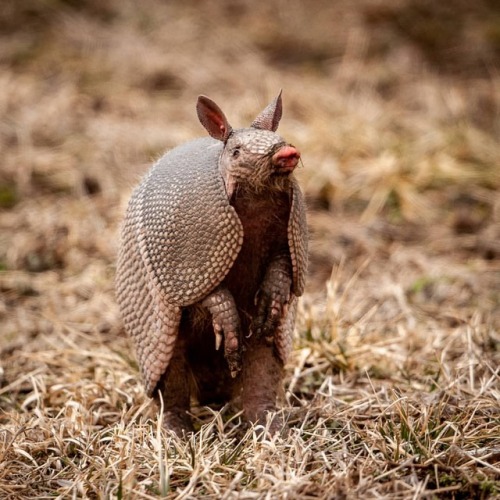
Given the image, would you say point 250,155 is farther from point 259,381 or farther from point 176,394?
point 176,394

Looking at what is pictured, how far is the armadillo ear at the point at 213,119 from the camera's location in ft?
11.9

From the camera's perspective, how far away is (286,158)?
3.34 metres

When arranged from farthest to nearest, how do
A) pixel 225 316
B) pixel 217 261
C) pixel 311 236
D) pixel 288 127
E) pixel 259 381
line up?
pixel 288 127
pixel 311 236
pixel 259 381
pixel 225 316
pixel 217 261

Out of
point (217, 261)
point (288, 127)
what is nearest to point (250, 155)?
point (217, 261)

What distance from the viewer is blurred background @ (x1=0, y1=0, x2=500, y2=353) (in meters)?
6.54

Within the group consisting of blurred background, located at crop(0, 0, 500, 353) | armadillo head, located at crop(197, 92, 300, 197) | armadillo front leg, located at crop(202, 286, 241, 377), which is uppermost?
armadillo head, located at crop(197, 92, 300, 197)

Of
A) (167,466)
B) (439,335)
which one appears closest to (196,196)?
(167,466)

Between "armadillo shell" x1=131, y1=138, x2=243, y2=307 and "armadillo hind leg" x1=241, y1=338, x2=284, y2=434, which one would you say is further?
"armadillo hind leg" x1=241, y1=338, x2=284, y2=434

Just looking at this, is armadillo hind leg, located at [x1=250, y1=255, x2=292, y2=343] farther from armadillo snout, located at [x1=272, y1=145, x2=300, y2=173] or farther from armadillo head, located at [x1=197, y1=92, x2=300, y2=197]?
armadillo snout, located at [x1=272, y1=145, x2=300, y2=173]

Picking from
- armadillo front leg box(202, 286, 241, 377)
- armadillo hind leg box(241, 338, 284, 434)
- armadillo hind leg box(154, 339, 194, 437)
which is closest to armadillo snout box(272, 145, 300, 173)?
armadillo front leg box(202, 286, 241, 377)

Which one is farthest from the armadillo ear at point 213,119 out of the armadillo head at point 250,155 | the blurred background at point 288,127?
the blurred background at point 288,127

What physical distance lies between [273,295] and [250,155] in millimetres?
714

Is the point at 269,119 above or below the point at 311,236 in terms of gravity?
above

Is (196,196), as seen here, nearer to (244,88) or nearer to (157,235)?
(157,235)
